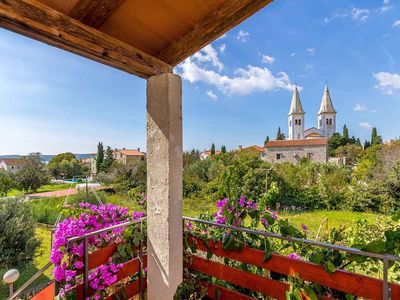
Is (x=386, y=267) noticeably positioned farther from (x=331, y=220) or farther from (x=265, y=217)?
(x=331, y=220)

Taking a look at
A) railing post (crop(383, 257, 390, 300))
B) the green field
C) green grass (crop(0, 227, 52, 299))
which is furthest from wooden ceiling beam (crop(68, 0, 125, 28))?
the green field

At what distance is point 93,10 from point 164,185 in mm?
1076

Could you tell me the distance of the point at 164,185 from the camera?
5.02ft

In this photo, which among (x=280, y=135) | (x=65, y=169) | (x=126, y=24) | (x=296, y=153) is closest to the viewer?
(x=126, y=24)

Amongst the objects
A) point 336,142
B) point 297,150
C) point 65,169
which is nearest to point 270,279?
point 297,150

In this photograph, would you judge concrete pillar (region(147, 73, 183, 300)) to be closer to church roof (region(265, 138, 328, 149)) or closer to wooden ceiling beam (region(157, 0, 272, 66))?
wooden ceiling beam (region(157, 0, 272, 66))

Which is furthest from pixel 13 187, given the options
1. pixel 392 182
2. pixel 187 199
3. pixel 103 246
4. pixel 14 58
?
pixel 392 182

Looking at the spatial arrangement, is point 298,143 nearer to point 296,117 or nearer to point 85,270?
point 296,117

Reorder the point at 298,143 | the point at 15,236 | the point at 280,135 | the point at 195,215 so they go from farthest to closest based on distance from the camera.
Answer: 1. the point at 280,135
2. the point at 298,143
3. the point at 195,215
4. the point at 15,236

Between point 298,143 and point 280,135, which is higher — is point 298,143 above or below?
below

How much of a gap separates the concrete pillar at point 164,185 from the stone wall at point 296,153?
70.2 feet

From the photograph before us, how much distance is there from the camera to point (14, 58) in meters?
2.45

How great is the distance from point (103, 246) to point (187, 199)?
8972mm

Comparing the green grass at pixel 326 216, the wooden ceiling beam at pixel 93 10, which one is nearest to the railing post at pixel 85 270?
the wooden ceiling beam at pixel 93 10
